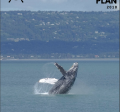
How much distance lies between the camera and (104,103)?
61562 mm

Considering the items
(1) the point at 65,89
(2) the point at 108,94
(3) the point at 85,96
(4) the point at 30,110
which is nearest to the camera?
(4) the point at 30,110

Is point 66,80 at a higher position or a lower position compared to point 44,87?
higher

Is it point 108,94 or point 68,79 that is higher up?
point 68,79

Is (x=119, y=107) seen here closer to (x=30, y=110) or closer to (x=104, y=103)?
(x=104, y=103)

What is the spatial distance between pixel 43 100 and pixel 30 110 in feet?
23.3

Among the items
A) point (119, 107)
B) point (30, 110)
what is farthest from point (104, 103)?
point (30, 110)

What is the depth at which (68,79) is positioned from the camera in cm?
6184

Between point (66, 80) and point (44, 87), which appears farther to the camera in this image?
point (44, 87)

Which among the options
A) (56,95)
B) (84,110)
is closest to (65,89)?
(56,95)

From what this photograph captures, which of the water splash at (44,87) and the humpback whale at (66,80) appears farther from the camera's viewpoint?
the humpback whale at (66,80)

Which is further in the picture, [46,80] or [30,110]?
[46,80]

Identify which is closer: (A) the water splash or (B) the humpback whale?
(A) the water splash

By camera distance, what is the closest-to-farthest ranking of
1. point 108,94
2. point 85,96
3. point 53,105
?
point 53,105, point 85,96, point 108,94

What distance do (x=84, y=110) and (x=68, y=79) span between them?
701cm
